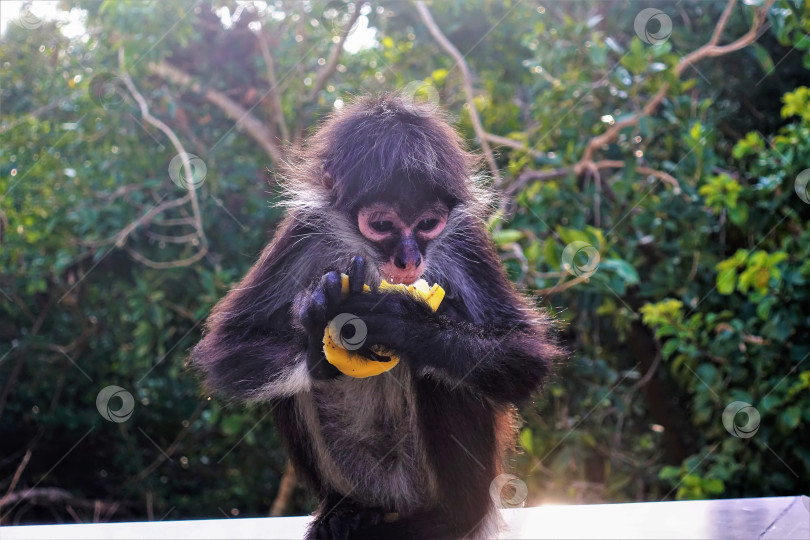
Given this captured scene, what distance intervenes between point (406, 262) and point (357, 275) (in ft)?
0.47

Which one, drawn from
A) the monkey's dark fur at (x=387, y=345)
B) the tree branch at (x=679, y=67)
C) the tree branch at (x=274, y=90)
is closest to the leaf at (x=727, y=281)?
→ the tree branch at (x=679, y=67)

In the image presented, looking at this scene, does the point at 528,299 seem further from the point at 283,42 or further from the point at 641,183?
the point at 283,42

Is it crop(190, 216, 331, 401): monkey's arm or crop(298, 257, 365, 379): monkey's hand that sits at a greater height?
crop(298, 257, 365, 379): monkey's hand

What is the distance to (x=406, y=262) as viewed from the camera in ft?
7.34

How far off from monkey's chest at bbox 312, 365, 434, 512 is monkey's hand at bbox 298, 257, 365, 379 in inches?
16.9

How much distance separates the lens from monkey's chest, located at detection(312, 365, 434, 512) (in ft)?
8.94

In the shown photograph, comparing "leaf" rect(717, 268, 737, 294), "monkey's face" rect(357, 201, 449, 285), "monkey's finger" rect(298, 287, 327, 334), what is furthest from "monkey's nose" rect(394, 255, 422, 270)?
"leaf" rect(717, 268, 737, 294)

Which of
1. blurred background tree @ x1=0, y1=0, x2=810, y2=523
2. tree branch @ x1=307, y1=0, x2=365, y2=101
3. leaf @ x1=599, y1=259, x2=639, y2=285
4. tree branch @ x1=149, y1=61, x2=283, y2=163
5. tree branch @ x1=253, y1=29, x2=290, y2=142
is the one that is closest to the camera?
leaf @ x1=599, y1=259, x2=639, y2=285

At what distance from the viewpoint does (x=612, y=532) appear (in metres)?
3.07

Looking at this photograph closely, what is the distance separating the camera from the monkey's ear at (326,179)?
2.59 meters

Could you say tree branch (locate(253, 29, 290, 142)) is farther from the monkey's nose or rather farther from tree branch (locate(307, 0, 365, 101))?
the monkey's nose

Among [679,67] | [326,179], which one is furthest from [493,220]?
[679,67]

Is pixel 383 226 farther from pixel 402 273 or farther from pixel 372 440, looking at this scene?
pixel 372 440

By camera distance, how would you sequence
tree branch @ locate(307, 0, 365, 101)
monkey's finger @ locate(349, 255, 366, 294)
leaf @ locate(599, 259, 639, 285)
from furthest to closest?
tree branch @ locate(307, 0, 365, 101), leaf @ locate(599, 259, 639, 285), monkey's finger @ locate(349, 255, 366, 294)
